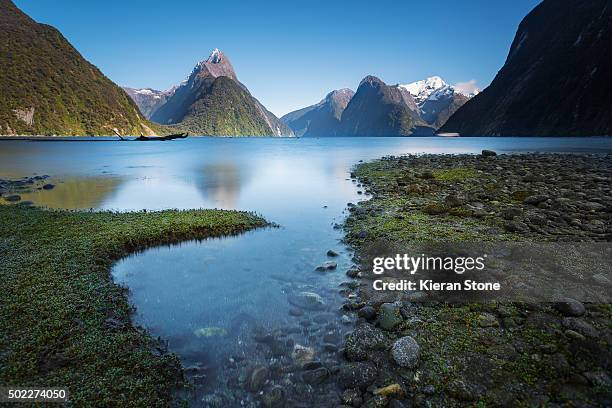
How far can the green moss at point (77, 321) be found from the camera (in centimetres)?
641

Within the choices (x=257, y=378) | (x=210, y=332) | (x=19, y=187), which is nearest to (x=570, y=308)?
(x=257, y=378)

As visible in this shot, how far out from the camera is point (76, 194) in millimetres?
31734

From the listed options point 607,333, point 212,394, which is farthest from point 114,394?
point 607,333

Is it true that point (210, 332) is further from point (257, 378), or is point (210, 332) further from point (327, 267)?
point (327, 267)

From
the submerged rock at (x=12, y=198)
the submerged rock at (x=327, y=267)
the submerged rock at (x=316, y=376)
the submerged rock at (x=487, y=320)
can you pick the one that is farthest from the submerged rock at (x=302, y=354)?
the submerged rock at (x=12, y=198)

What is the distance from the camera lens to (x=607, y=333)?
284 inches

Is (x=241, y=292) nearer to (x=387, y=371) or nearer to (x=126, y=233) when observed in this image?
(x=387, y=371)

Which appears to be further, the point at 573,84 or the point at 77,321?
the point at 573,84

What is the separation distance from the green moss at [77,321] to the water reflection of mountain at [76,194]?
11.4 meters

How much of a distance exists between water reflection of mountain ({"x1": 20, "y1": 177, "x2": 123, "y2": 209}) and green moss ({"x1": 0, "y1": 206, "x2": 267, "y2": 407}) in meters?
11.4

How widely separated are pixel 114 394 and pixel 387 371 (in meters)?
5.44

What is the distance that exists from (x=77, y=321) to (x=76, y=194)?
2887 centimetres

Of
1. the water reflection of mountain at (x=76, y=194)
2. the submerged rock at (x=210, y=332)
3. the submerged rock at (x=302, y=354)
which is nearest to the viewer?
the submerged rock at (x=302, y=354)

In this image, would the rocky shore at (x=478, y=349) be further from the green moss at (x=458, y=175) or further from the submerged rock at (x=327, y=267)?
the green moss at (x=458, y=175)
